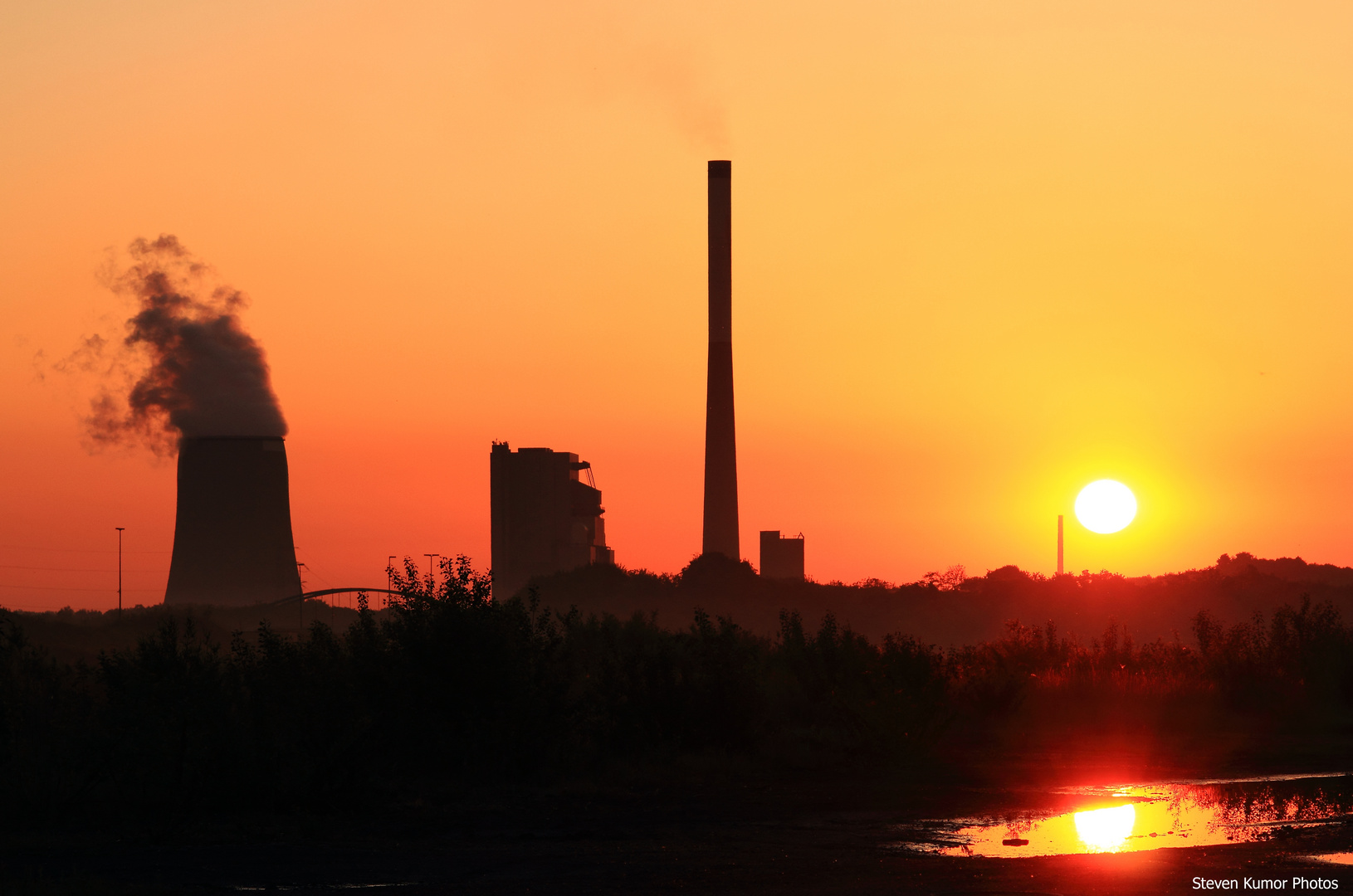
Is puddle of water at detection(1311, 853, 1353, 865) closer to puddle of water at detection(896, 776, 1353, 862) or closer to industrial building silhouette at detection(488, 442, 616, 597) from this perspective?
puddle of water at detection(896, 776, 1353, 862)

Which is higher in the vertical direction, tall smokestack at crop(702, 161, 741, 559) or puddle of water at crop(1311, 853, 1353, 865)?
tall smokestack at crop(702, 161, 741, 559)

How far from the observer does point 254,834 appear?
10.9m

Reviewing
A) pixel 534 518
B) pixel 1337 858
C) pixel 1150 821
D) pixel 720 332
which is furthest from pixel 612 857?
pixel 534 518

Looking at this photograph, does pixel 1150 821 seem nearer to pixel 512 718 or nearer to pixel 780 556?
pixel 512 718

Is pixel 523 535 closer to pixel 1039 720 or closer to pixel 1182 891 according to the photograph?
pixel 1039 720

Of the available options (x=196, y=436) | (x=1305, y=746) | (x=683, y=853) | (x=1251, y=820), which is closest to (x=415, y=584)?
(x=683, y=853)

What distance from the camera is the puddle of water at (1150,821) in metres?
10.0

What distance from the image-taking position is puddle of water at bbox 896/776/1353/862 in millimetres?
10023

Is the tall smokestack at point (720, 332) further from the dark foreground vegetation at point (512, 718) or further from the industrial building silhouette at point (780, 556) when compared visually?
the dark foreground vegetation at point (512, 718)

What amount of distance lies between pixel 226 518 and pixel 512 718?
46.8 m

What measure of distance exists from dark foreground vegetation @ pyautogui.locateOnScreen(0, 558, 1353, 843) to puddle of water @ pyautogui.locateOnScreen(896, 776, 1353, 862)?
2.09 metres

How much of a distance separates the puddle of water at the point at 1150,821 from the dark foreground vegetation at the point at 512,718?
2.09 meters

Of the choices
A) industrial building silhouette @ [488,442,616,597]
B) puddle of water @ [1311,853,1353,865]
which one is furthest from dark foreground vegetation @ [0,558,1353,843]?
industrial building silhouette @ [488,442,616,597]

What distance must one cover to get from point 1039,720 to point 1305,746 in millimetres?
3803
